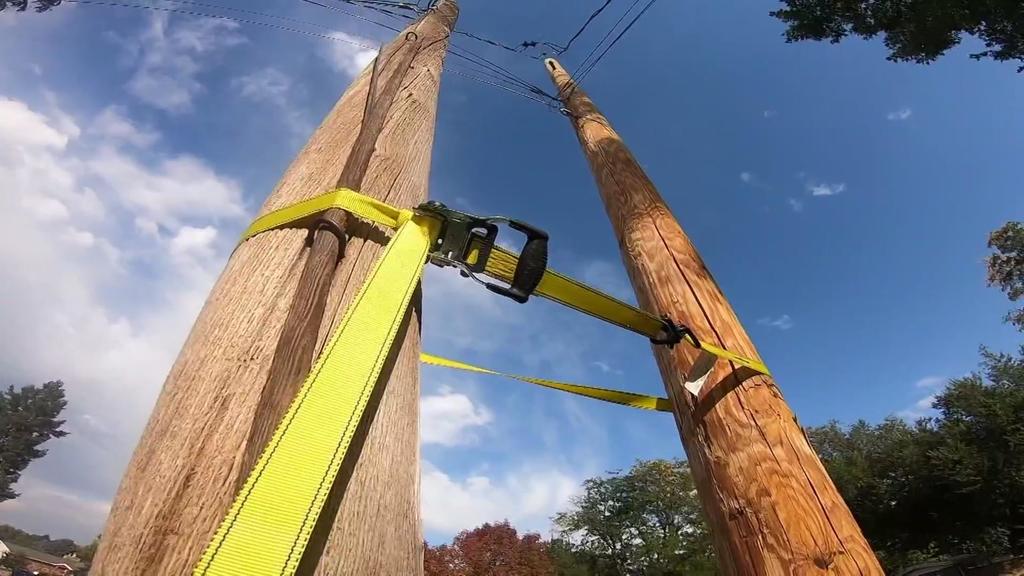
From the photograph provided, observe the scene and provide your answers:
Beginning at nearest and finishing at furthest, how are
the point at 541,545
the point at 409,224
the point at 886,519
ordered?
the point at 409,224 → the point at 886,519 → the point at 541,545

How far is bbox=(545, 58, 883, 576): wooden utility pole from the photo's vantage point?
1311 millimetres

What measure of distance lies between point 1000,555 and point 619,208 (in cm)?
3247

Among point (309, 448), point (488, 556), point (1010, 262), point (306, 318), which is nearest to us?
point (309, 448)

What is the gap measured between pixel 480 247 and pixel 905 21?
33.5ft

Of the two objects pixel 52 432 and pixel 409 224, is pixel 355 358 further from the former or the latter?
pixel 52 432

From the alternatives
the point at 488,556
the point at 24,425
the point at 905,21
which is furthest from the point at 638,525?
the point at 24,425

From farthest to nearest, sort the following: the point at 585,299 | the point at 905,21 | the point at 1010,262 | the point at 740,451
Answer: the point at 1010,262, the point at 905,21, the point at 740,451, the point at 585,299

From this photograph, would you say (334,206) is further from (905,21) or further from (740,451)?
(905,21)

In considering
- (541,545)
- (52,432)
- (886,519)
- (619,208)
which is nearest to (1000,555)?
(886,519)

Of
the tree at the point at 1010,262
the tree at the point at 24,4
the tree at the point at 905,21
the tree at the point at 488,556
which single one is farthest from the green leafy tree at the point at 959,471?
the tree at the point at 24,4

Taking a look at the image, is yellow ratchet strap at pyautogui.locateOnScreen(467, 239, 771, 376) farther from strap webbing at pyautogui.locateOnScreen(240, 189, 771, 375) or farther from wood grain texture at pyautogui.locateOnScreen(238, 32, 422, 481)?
wood grain texture at pyautogui.locateOnScreen(238, 32, 422, 481)

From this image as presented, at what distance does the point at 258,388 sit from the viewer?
0.73 m

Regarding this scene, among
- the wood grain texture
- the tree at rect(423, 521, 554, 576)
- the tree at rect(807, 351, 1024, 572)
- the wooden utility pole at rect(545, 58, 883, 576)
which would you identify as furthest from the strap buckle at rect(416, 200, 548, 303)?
the tree at rect(423, 521, 554, 576)

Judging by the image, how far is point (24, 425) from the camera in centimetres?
5891
